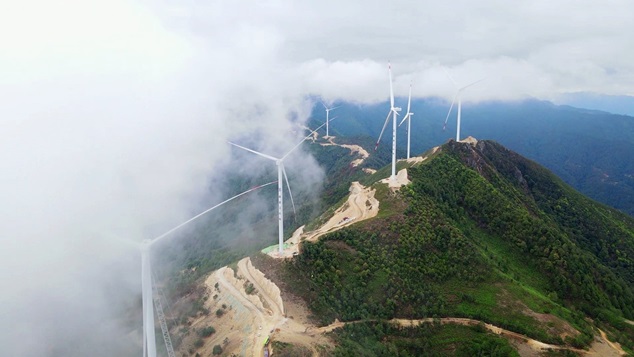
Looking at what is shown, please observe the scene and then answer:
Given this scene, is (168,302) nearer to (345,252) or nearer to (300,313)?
(300,313)

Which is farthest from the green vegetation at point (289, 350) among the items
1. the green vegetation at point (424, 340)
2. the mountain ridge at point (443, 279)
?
the green vegetation at point (424, 340)

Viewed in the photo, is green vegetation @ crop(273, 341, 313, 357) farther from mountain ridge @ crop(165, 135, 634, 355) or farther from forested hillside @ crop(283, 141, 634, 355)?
forested hillside @ crop(283, 141, 634, 355)

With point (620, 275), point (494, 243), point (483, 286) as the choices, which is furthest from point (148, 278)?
point (620, 275)

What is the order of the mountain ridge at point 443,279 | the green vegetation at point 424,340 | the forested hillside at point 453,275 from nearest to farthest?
the green vegetation at point 424,340 → the mountain ridge at point 443,279 → the forested hillside at point 453,275

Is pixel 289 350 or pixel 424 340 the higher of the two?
pixel 289 350

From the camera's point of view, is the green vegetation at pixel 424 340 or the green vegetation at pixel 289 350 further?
the green vegetation at pixel 424 340

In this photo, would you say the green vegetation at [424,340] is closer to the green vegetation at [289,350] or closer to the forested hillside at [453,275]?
the forested hillside at [453,275]

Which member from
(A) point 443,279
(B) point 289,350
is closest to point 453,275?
(A) point 443,279

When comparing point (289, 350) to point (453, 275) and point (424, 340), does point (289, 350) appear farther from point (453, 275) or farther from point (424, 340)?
point (453, 275)
